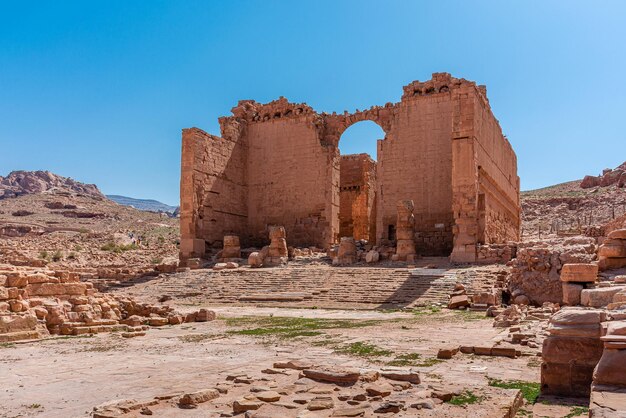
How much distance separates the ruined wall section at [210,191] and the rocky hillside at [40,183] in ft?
197

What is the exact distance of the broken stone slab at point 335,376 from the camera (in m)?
5.13

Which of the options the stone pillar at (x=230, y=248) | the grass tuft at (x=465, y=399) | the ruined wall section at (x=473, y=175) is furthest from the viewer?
the stone pillar at (x=230, y=248)

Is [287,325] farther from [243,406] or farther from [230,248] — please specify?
[230,248]

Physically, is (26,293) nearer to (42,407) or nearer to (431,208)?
(42,407)

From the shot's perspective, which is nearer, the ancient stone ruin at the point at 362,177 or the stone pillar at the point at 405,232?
the stone pillar at the point at 405,232

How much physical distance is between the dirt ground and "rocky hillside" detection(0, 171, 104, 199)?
255 feet

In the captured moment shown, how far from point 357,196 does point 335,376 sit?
26959 millimetres

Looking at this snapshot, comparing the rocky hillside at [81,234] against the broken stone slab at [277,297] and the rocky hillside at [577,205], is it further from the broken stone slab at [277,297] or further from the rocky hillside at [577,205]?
the rocky hillside at [577,205]

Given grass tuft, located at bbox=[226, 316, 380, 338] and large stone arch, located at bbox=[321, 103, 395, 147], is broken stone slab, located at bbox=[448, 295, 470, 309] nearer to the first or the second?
grass tuft, located at bbox=[226, 316, 380, 338]

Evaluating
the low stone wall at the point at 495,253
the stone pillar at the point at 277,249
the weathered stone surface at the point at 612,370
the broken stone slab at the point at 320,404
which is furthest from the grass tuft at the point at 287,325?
the stone pillar at the point at 277,249

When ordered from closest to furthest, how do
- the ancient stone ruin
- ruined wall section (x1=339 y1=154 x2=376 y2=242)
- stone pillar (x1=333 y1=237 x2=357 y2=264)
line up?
stone pillar (x1=333 y1=237 x2=357 y2=264) → the ancient stone ruin → ruined wall section (x1=339 y1=154 x2=376 y2=242)

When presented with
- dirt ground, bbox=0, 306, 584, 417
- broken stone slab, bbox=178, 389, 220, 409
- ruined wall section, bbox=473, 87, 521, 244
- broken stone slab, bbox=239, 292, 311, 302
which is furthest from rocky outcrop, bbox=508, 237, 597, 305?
broken stone slab, bbox=178, 389, 220, 409

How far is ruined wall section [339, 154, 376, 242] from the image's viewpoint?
104ft

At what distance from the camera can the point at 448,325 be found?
10211 millimetres
